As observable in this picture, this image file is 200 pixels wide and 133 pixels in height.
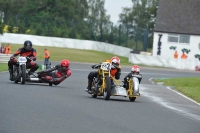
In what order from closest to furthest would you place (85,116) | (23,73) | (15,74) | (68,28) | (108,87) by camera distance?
(85,116) < (108,87) < (23,73) < (15,74) < (68,28)

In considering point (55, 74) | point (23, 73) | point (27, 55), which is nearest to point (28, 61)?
point (27, 55)

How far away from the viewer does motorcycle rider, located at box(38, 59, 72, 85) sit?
948 inches

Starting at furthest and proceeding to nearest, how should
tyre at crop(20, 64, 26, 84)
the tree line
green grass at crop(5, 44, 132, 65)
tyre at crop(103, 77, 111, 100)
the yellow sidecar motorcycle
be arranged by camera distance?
1. the tree line
2. green grass at crop(5, 44, 132, 65)
3. tyre at crop(20, 64, 26, 84)
4. the yellow sidecar motorcycle
5. tyre at crop(103, 77, 111, 100)

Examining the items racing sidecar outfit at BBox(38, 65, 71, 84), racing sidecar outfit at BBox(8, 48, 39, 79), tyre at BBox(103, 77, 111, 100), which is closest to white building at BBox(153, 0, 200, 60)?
racing sidecar outfit at BBox(8, 48, 39, 79)

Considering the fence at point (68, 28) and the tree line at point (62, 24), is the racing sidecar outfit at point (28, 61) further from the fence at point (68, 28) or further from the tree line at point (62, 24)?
the fence at point (68, 28)

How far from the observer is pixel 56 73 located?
2433 centimetres

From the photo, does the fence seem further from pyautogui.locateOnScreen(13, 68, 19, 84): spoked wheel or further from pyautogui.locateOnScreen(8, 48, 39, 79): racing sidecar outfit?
pyautogui.locateOnScreen(13, 68, 19, 84): spoked wheel

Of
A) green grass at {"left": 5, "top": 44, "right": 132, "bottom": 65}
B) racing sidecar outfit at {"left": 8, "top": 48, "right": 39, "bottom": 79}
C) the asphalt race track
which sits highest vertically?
racing sidecar outfit at {"left": 8, "top": 48, "right": 39, "bottom": 79}

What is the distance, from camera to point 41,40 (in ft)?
257

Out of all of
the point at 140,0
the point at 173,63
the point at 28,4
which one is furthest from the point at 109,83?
the point at 140,0

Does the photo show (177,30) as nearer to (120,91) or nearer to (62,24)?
(62,24)

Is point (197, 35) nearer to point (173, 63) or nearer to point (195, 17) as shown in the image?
point (195, 17)

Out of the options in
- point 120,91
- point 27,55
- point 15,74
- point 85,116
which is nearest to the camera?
point 85,116

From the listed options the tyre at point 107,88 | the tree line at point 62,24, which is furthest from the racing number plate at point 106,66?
the tree line at point 62,24
